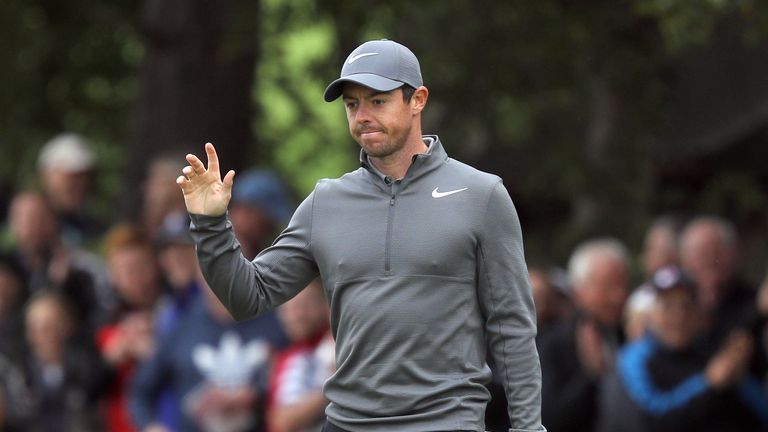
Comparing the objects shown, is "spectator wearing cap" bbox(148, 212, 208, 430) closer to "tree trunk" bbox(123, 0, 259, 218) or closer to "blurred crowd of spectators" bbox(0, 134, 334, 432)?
"blurred crowd of spectators" bbox(0, 134, 334, 432)

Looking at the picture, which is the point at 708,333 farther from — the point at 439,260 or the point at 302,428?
the point at 439,260

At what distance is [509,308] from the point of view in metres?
5.96

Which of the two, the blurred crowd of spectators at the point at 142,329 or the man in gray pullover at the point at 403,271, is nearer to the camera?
the man in gray pullover at the point at 403,271

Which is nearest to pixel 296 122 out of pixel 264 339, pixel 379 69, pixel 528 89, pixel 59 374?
pixel 528 89

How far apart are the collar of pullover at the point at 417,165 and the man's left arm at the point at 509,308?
0.24 metres

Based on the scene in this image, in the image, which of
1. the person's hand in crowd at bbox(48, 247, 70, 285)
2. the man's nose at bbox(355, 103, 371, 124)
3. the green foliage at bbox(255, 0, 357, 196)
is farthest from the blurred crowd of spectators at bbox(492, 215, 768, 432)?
the green foliage at bbox(255, 0, 357, 196)

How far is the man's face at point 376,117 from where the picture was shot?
19.5ft

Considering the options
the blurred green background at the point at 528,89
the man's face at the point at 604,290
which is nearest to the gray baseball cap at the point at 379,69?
the man's face at the point at 604,290

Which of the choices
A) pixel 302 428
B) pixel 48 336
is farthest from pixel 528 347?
pixel 48 336

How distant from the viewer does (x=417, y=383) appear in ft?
19.4

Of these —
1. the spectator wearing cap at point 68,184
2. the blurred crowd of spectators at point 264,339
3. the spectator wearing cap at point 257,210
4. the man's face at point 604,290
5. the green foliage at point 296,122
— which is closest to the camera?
the blurred crowd of spectators at point 264,339

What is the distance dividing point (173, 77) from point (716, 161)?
4380 millimetres

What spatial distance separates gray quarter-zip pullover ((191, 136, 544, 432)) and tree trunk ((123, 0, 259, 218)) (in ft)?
27.0

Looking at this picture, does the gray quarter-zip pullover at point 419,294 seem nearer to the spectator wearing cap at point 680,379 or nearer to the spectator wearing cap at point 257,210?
the spectator wearing cap at point 680,379
